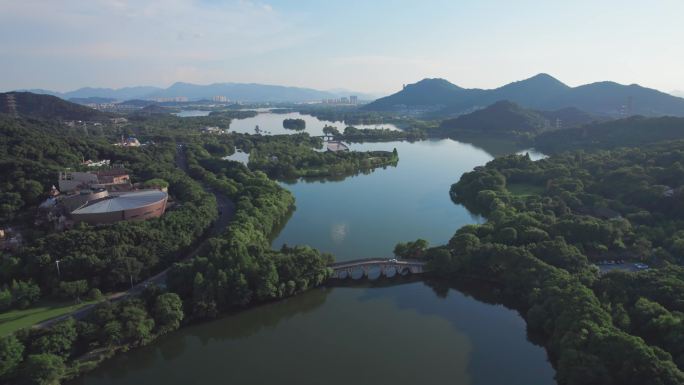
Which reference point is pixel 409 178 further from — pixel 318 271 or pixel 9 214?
pixel 9 214

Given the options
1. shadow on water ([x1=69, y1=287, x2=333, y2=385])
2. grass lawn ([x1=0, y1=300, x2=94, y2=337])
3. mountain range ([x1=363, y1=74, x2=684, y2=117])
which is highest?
mountain range ([x1=363, y1=74, x2=684, y2=117])

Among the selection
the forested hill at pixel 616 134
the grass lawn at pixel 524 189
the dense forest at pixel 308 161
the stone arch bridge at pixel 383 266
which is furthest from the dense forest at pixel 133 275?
the forested hill at pixel 616 134

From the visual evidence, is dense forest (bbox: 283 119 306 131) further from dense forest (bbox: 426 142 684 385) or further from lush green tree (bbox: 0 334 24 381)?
lush green tree (bbox: 0 334 24 381)

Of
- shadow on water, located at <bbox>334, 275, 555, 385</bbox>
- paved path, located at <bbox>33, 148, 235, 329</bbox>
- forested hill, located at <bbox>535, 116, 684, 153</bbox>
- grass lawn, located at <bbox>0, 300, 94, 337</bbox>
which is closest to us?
shadow on water, located at <bbox>334, 275, 555, 385</bbox>

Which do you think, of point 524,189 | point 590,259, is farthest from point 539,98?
point 590,259

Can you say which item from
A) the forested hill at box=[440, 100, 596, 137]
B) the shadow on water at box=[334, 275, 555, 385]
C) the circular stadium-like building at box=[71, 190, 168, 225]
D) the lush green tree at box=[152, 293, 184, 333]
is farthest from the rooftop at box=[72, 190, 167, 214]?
the forested hill at box=[440, 100, 596, 137]
